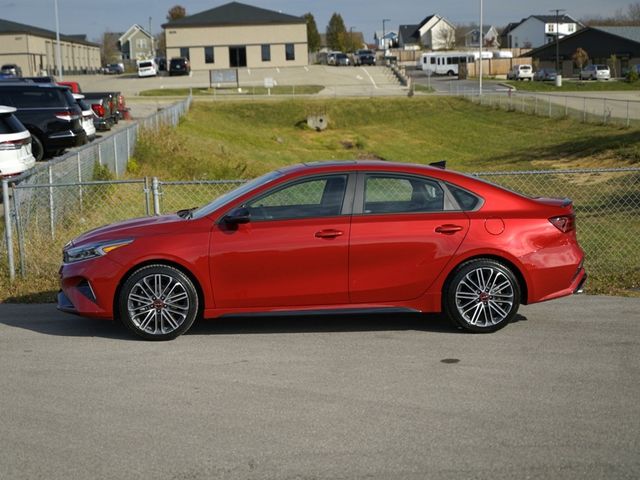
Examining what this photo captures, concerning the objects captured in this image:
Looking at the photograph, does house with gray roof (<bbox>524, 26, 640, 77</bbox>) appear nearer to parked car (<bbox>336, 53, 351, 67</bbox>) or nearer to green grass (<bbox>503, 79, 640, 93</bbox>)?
green grass (<bbox>503, 79, 640, 93</bbox>)

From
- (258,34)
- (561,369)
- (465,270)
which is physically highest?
(258,34)

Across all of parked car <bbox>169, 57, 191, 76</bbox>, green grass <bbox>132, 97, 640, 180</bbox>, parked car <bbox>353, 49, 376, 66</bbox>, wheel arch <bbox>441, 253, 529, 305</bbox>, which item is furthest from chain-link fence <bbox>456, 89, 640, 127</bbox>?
parked car <bbox>353, 49, 376, 66</bbox>

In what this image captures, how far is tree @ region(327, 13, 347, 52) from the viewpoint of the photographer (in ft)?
481

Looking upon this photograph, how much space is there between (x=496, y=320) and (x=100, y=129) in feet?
88.7

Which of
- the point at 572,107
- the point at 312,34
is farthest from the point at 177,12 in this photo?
the point at 572,107

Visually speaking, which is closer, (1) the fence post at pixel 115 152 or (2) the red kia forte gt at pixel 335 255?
(2) the red kia forte gt at pixel 335 255

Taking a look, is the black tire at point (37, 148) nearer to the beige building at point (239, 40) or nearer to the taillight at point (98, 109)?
the taillight at point (98, 109)

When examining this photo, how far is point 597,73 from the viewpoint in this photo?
282 feet

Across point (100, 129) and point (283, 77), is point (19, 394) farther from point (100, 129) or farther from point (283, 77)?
point (283, 77)

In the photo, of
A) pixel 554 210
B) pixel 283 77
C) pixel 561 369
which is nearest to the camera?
pixel 561 369

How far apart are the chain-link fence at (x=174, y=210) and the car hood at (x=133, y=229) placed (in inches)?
65.5

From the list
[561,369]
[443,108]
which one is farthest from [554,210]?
[443,108]

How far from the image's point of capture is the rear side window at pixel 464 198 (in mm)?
8258

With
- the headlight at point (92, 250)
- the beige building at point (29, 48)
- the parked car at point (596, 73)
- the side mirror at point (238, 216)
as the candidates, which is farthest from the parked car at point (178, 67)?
the side mirror at point (238, 216)
